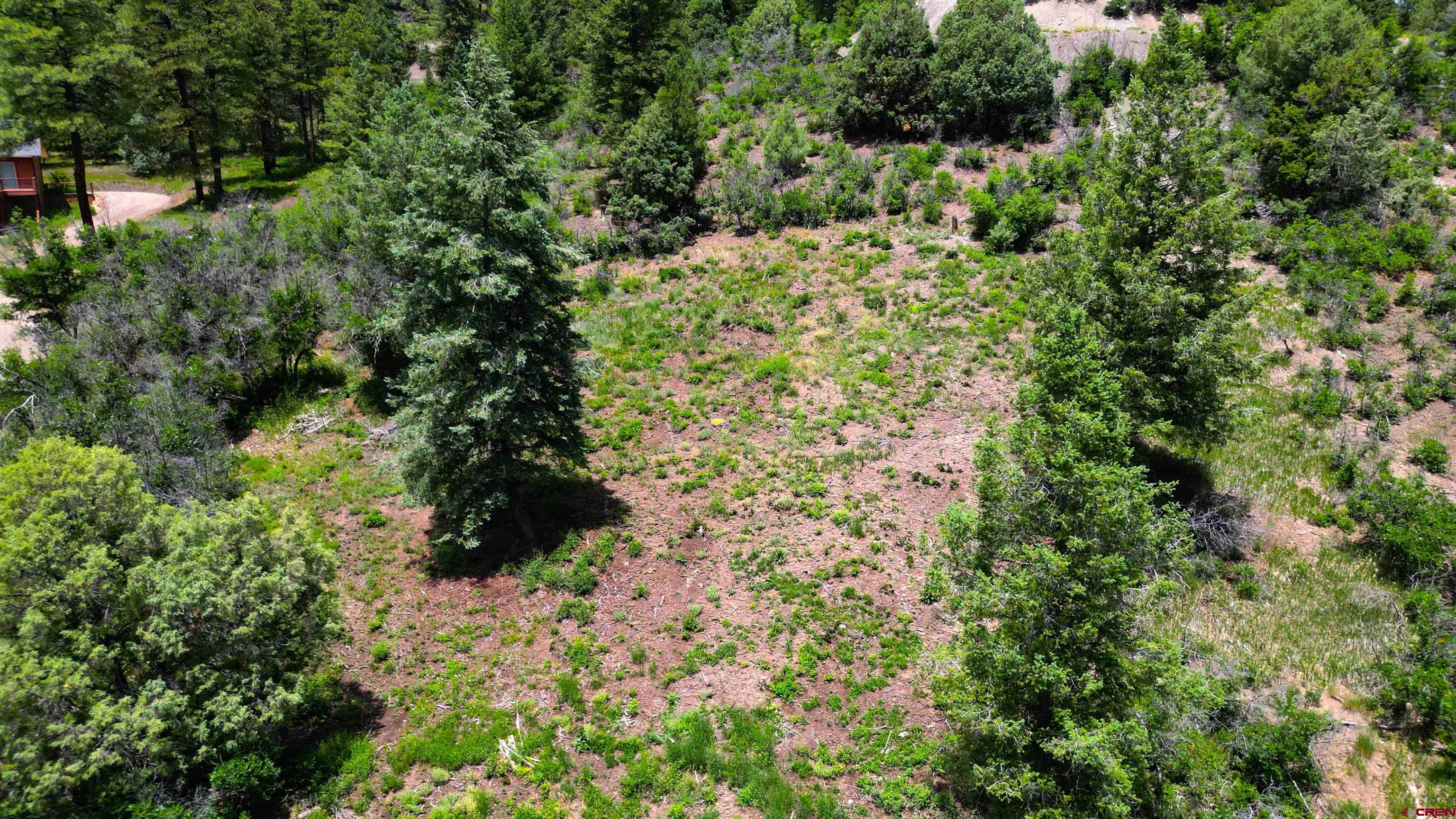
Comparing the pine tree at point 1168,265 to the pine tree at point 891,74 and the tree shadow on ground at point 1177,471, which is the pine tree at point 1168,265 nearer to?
the tree shadow on ground at point 1177,471

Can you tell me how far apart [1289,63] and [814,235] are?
17897 millimetres

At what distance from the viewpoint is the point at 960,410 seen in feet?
65.3

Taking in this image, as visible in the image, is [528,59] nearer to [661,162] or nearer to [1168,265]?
[661,162]

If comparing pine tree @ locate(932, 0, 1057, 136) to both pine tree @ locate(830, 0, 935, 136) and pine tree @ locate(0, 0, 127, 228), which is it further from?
pine tree @ locate(0, 0, 127, 228)

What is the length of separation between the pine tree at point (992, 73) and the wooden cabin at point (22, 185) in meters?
44.8

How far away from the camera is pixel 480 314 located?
596 inches

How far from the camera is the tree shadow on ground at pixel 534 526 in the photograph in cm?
1689

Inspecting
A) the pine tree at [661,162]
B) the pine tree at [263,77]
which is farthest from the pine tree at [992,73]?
the pine tree at [263,77]

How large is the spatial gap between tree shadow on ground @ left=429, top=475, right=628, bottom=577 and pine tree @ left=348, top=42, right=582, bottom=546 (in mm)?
720

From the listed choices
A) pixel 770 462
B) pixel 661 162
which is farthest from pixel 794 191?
pixel 770 462

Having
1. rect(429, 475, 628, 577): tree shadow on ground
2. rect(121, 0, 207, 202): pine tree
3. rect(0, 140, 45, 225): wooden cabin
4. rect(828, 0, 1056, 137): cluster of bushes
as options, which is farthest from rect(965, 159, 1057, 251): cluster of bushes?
rect(0, 140, 45, 225): wooden cabin

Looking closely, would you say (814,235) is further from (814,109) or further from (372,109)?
(372,109)

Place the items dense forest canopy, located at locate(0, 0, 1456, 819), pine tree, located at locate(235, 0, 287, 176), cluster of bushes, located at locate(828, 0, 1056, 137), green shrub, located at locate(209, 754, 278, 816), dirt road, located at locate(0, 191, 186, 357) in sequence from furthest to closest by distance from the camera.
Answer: pine tree, located at locate(235, 0, 287, 176)
dirt road, located at locate(0, 191, 186, 357)
cluster of bushes, located at locate(828, 0, 1056, 137)
green shrub, located at locate(209, 754, 278, 816)
dense forest canopy, located at locate(0, 0, 1456, 819)

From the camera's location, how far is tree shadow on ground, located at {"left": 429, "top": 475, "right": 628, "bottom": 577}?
1689 cm
